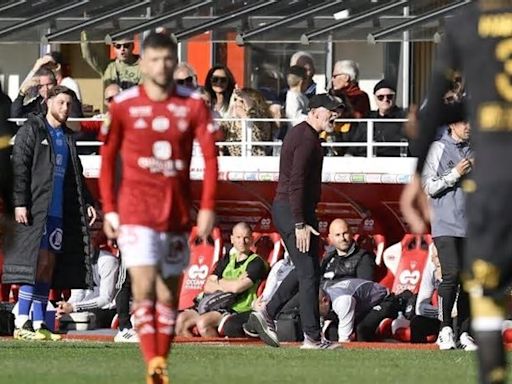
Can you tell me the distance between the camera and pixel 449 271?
16031 mm

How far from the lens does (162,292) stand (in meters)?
11.1

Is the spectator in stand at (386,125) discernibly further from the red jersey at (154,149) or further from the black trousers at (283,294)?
the red jersey at (154,149)

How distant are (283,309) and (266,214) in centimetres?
292

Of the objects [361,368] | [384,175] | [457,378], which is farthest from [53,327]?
[457,378]

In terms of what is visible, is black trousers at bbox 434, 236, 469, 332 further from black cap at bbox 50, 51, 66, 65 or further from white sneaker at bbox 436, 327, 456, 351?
black cap at bbox 50, 51, 66, 65

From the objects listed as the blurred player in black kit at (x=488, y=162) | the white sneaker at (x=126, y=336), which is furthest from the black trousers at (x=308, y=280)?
the blurred player in black kit at (x=488, y=162)

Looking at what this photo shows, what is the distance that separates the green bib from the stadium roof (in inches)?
101

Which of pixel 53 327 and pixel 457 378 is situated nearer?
pixel 457 378

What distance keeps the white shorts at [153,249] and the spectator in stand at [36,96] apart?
26.8 feet

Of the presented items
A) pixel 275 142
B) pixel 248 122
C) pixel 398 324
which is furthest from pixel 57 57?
pixel 398 324

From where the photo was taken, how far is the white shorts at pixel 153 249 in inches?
436

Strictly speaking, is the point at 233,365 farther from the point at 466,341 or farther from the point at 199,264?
the point at 199,264

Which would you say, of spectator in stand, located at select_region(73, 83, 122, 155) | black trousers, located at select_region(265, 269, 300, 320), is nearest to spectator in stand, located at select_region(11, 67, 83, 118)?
spectator in stand, located at select_region(73, 83, 122, 155)

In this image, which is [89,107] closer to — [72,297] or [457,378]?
[72,297]
